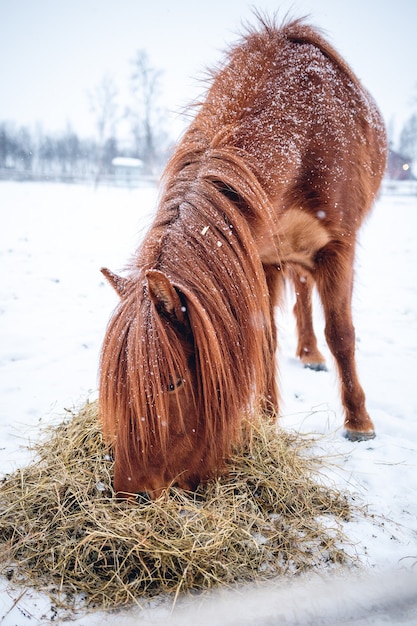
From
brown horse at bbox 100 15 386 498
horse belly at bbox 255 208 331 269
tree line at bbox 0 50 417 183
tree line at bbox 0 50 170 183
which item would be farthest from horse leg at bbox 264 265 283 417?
tree line at bbox 0 50 170 183

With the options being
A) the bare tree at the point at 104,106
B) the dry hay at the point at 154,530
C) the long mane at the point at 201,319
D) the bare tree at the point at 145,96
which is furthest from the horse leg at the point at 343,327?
the bare tree at the point at 104,106

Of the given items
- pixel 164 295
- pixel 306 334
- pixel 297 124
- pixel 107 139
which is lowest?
pixel 306 334

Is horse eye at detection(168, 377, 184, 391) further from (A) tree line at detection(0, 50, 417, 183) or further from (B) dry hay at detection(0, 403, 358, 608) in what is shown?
(A) tree line at detection(0, 50, 417, 183)

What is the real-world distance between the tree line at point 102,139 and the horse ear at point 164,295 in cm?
1074

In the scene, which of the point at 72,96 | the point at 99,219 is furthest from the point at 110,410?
the point at 72,96

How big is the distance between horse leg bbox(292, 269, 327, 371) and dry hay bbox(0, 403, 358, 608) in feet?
6.04

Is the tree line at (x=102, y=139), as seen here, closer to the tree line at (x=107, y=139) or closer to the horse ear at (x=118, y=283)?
the tree line at (x=107, y=139)

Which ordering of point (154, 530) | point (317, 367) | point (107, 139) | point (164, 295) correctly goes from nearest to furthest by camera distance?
point (164, 295), point (154, 530), point (317, 367), point (107, 139)

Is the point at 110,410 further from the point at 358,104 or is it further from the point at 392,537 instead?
the point at 358,104

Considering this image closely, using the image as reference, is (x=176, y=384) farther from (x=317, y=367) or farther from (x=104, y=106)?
(x=104, y=106)

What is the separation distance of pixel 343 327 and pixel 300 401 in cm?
83

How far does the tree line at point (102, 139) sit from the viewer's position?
1068 inches

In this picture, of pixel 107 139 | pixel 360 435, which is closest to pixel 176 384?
pixel 360 435

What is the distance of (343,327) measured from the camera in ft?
8.55
